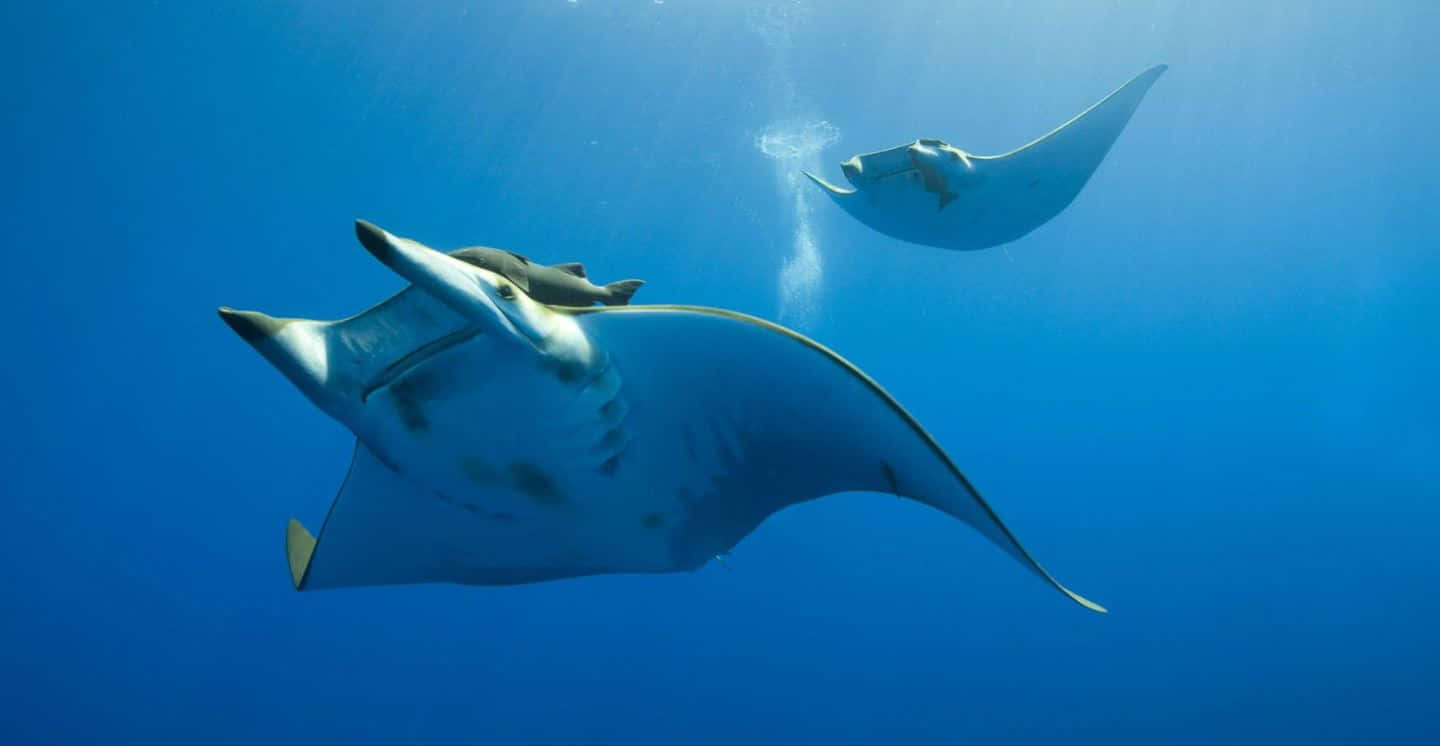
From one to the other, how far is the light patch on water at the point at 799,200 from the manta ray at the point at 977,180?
5.66 metres

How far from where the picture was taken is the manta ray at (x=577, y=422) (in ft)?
4.81

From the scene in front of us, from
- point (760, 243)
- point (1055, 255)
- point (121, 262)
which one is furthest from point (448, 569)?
point (1055, 255)

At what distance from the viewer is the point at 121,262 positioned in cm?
845

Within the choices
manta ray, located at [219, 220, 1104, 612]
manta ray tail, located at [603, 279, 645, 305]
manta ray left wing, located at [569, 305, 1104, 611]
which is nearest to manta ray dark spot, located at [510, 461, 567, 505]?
manta ray, located at [219, 220, 1104, 612]

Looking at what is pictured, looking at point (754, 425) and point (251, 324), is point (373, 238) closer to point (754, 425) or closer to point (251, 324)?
point (251, 324)

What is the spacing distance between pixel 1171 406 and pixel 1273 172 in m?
5.09

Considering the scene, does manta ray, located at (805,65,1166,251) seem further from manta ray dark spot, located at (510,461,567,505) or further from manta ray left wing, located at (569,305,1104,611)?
manta ray dark spot, located at (510,461,567,505)

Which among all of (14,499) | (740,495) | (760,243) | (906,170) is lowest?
(14,499)

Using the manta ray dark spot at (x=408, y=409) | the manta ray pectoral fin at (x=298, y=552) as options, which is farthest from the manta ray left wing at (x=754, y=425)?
the manta ray pectoral fin at (x=298, y=552)

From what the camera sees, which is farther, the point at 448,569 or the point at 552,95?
the point at 552,95

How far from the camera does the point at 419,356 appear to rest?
1546 mm

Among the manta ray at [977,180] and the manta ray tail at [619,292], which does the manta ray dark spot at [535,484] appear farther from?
the manta ray at [977,180]

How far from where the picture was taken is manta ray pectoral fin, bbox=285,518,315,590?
2.37 metres

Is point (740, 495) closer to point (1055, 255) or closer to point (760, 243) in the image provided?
point (760, 243)
